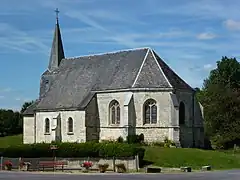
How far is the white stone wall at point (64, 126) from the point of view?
63.5 m

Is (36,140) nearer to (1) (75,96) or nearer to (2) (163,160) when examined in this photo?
(1) (75,96)

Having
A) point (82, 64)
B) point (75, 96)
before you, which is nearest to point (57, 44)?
point (82, 64)

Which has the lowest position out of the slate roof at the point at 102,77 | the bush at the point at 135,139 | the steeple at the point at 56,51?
the bush at the point at 135,139

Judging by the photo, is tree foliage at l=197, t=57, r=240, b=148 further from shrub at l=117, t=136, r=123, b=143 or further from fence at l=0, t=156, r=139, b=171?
fence at l=0, t=156, r=139, b=171

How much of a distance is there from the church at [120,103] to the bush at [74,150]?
1172cm

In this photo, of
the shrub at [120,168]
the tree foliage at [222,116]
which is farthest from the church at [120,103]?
the shrub at [120,168]

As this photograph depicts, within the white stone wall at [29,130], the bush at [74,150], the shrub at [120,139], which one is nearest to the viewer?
the bush at [74,150]

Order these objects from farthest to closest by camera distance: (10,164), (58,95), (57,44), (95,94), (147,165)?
(57,44), (58,95), (95,94), (147,165), (10,164)

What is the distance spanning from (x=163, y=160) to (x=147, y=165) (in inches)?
104

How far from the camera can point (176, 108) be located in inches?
2354

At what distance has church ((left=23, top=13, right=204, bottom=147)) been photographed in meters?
60.5

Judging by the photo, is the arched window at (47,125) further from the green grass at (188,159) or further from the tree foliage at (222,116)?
the tree foliage at (222,116)

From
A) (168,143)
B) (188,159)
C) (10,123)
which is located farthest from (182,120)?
(10,123)

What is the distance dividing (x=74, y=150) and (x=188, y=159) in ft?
34.9
